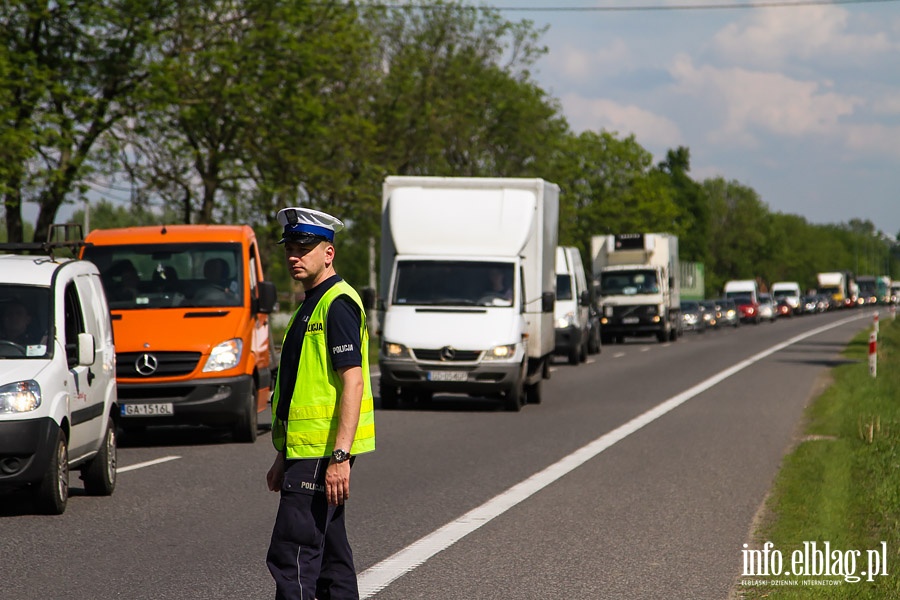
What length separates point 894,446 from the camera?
511 inches

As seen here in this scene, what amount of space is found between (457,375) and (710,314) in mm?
49158

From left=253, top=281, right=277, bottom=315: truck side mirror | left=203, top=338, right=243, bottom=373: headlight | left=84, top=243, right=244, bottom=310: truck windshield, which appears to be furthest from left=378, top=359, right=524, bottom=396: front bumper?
left=203, top=338, right=243, bottom=373: headlight

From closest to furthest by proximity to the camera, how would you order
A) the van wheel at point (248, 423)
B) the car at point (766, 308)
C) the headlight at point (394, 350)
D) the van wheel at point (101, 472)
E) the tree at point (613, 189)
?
the van wheel at point (101, 472) → the van wheel at point (248, 423) → the headlight at point (394, 350) → the car at point (766, 308) → the tree at point (613, 189)

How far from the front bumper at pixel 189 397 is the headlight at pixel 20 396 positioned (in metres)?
4.38

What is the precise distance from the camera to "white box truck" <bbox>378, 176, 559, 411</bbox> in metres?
18.4

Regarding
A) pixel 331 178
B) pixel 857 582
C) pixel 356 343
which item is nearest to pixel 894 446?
pixel 857 582

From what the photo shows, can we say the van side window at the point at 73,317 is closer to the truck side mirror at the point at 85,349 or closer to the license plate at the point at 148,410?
the truck side mirror at the point at 85,349

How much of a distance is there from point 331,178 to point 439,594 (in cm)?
3358

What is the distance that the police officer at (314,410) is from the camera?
4.96 metres

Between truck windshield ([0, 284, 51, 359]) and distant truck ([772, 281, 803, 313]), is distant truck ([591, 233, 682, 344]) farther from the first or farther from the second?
distant truck ([772, 281, 803, 313])

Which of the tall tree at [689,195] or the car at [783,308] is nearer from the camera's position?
the car at [783,308]

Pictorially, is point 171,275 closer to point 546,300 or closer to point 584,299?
point 546,300

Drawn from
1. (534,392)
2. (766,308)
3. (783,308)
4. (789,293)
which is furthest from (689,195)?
(534,392)

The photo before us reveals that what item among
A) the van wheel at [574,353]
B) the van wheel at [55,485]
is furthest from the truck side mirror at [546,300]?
the van wheel at [574,353]
